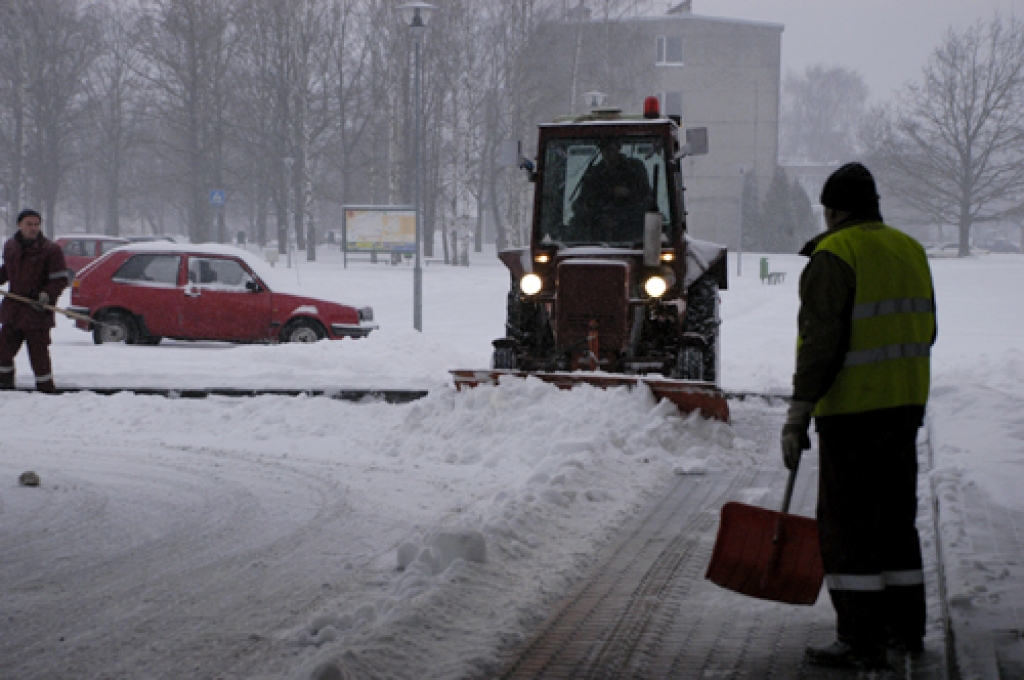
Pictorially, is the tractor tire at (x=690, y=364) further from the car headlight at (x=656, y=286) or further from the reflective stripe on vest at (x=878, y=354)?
the reflective stripe on vest at (x=878, y=354)

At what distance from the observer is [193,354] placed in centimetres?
1617

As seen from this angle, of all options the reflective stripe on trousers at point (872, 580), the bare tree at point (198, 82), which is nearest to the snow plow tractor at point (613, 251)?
the reflective stripe on trousers at point (872, 580)

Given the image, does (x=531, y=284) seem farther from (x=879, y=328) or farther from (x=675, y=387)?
(x=879, y=328)

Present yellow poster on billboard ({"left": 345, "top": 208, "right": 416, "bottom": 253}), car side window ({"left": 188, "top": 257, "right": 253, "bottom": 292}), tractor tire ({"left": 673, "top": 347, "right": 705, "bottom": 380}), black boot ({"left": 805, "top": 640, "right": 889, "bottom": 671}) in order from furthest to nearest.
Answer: yellow poster on billboard ({"left": 345, "top": 208, "right": 416, "bottom": 253}) → car side window ({"left": 188, "top": 257, "right": 253, "bottom": 292}) → tractor tire ({"left": 673, "top": 347, "right": 705, "bottom": 380}) → black boot ({"left": 805, "top": 640, "right": 889, "bottom": 671})

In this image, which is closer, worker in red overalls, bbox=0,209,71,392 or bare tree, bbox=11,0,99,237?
worker in red overalls, bbox=0,209,71,392

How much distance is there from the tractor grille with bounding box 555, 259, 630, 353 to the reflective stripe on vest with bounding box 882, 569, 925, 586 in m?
5.90

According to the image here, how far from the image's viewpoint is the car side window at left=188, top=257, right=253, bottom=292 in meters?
17.6

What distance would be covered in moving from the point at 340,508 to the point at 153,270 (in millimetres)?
11324

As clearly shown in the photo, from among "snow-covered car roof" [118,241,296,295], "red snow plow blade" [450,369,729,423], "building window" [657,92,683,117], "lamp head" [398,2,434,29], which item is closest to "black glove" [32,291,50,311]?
"red snow plow blade" [450,369,729,423]

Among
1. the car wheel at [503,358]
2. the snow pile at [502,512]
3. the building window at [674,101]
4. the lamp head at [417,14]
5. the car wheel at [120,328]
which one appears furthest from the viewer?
the building window at [674,101]

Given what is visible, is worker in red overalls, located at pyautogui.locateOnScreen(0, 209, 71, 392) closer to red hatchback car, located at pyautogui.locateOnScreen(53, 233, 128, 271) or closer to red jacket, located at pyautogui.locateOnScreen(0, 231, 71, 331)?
red jacket, located at pyautogui.locateOnScreen(0, 231, 71, 331)

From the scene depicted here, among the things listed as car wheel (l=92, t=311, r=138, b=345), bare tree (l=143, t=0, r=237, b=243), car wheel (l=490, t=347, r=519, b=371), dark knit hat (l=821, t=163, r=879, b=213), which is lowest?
car wheel (l=92, t=311, r=138, b=345)

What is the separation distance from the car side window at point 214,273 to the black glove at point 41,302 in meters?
5.33

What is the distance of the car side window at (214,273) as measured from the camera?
1759 centimetres
